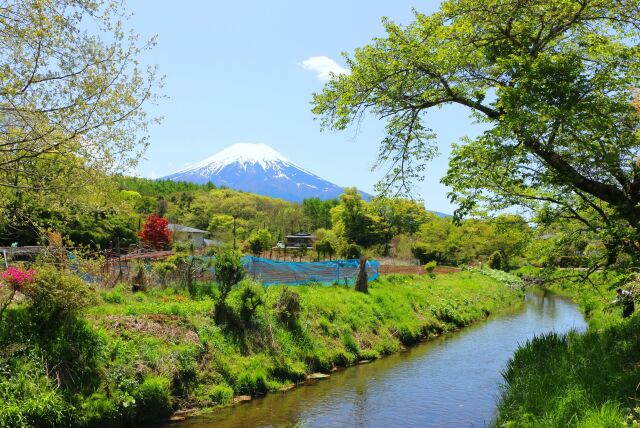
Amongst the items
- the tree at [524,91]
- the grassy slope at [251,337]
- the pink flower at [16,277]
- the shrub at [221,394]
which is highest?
the tree at [524,91]

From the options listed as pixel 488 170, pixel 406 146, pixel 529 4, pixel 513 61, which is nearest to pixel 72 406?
pixel 406 146

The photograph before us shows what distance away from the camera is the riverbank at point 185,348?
10109 millimetres

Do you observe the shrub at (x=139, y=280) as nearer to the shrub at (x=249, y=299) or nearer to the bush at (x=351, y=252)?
the shrub at (x=249, y=299)

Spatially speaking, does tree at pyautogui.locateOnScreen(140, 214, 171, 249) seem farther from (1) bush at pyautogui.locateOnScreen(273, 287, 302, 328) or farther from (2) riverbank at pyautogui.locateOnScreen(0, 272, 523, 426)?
(1) bush at pyautogui.locateOnScreen(273, 287, 302, 328)

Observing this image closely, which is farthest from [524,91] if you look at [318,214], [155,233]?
[318,214]

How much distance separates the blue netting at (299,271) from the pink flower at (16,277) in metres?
8.14

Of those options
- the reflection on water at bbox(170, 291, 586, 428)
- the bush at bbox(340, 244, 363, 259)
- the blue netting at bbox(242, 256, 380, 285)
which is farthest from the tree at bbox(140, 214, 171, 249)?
the reflection on water at bbox(170, 291, 586, 428)

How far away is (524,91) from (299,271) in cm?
1569

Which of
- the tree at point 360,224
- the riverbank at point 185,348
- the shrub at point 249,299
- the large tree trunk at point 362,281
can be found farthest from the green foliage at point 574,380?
the tree at point 360,224

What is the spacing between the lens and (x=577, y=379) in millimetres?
9539

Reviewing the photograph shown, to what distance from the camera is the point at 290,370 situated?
14.9 meters

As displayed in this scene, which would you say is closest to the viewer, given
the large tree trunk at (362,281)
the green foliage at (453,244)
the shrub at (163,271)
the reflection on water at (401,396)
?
the reflection on water at (401,396)

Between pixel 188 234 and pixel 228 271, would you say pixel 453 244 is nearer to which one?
pixel 188 234

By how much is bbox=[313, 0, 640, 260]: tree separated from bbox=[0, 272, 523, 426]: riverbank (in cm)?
686
